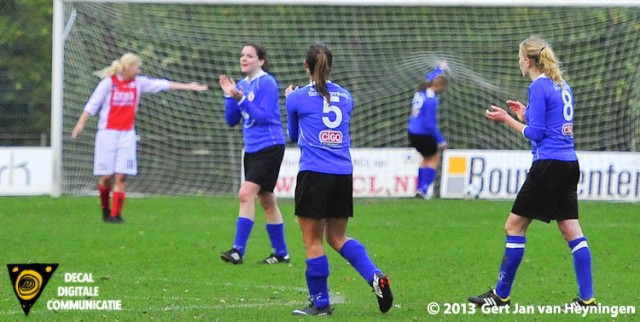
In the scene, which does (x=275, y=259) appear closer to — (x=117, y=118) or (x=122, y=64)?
(x=117, y=118)

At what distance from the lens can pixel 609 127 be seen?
66.6 feet

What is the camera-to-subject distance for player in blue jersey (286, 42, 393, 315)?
8430mm

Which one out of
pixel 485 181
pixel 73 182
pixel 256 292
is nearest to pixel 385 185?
pixel 485 181

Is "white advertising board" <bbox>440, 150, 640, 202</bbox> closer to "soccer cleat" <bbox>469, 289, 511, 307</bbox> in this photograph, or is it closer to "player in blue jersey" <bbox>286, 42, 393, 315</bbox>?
"soccer cleat" <bbox>469, 289, 511, 307</bbox>

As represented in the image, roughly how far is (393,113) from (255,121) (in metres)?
10.8

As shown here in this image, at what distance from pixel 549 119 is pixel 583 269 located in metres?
1.06

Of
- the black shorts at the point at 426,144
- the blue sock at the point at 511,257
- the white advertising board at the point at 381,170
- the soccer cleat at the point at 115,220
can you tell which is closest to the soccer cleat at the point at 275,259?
the blue sock at the point at 511,257

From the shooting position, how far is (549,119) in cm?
857

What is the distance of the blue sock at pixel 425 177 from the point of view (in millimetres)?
19156

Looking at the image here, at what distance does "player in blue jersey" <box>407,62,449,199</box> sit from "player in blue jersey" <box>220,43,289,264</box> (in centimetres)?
741

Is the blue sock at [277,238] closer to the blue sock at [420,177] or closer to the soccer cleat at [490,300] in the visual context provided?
the soccer cleat at [490,300]

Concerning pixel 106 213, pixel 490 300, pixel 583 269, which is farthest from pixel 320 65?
pixel 106 213

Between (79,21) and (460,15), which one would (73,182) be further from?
(460,15)

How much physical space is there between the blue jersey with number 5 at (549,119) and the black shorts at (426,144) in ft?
34.1
